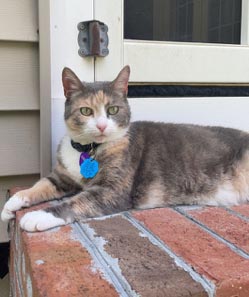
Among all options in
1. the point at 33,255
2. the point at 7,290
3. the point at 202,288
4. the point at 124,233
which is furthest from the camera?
the point at 7,290

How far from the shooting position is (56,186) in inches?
53.7

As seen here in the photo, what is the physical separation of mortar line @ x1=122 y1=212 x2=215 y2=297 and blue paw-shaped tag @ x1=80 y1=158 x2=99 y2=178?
0.20 metres

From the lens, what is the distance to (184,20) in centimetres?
167

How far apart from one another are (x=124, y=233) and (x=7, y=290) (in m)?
0.89

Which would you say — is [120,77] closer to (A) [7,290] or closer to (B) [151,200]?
(B) [151,200]

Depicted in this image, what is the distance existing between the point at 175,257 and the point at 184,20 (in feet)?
3.72

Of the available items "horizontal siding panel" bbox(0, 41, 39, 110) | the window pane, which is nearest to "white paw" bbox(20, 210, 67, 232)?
"horizontal siding panel" bbox(0, 41, 39, 110)

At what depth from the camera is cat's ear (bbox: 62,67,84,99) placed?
130 cm

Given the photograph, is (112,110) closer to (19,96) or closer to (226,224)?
(19,96)

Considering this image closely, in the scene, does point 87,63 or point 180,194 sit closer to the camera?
point 180,194

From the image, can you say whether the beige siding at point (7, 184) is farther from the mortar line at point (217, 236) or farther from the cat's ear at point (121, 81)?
the mortar line at point (217, 236)

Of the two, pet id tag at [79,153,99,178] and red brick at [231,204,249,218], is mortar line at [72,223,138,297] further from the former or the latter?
red brick at [231,204,249,218]

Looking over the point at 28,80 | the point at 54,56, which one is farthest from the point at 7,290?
the point at 54,56

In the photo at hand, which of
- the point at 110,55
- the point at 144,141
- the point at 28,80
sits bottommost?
the point at 144,141
